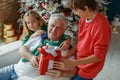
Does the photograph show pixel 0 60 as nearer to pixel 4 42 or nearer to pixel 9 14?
pixel 4 42

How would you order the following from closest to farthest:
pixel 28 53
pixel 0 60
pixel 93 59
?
pixel 93 59 → pixel 28 53 → pixel 0 60

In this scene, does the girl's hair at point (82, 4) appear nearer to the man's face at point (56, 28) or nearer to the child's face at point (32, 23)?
the man's face at point (56, 28)

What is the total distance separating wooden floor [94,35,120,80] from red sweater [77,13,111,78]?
3.62 ft

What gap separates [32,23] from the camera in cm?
219

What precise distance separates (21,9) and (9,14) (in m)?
0.24

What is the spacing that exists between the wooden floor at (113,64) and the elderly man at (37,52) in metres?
1.06

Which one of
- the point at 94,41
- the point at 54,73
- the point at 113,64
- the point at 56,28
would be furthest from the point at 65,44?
the point at 113,64

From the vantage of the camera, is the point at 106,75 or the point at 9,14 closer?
the point at 106,75

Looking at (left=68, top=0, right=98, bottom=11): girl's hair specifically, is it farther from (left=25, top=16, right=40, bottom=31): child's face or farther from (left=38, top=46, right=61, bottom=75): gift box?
(left=25, top=16, right=40, bottom=31): child's face

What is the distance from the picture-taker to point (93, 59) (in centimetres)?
173

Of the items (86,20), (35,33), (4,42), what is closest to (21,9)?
(4,42)

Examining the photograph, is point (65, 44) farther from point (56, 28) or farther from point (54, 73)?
point (54, 73)

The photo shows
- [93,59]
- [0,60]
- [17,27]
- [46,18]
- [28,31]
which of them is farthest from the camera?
[17,27]

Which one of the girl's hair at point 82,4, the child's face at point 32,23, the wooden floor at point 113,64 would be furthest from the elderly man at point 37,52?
the wooden floor at point 113,64
